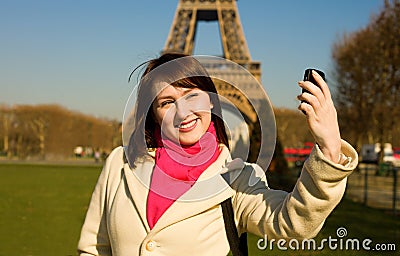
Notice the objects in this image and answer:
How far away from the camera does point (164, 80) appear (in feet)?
6.09

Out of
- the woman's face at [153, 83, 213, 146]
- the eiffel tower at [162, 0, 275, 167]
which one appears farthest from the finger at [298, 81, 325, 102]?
the eiffel tower at [162, 0, 275, 167]

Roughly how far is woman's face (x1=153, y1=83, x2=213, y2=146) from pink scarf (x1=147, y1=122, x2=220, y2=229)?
0.03m

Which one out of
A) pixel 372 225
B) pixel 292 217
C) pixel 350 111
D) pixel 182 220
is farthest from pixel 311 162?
pixel 350 111

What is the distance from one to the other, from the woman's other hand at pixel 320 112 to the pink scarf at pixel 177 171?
0.50 meters

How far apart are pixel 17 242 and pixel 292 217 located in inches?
275

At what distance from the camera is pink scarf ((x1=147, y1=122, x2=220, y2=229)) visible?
5.95ft

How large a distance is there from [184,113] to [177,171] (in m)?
0.18

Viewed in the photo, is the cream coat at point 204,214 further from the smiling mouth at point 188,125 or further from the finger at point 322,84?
the finger at point 322,84

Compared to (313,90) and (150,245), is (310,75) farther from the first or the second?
(150,245)

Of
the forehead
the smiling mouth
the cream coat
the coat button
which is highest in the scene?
the forehead

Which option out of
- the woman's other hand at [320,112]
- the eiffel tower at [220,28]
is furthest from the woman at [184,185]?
the eiffel tower at [220,28]

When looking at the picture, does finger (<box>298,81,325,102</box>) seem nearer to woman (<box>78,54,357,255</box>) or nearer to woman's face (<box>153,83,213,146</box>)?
woman (<box>78,54,357,255</box>)

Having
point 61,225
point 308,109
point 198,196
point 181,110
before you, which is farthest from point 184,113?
point 61,225

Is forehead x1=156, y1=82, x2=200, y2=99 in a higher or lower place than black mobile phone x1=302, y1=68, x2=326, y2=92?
lower
